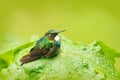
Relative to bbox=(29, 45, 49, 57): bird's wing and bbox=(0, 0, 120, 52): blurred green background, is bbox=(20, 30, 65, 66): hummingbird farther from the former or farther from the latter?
bbox=(0, 0, 120, 52): blurred green background

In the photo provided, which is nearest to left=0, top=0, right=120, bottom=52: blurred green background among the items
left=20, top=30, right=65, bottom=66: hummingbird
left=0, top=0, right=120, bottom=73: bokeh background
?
left=0, top=0, right=120, bottom=73: bokeh background

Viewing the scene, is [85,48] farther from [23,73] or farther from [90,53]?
[23,73]

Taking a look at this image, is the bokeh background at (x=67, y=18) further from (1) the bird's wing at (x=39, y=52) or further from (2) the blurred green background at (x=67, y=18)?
(1) the bird's wing at (x=39, y=52)

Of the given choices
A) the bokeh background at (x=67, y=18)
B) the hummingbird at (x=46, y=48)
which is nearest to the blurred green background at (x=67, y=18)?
the bokeh background at (x=67, y=18)

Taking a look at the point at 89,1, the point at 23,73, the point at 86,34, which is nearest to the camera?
the point at 23,73

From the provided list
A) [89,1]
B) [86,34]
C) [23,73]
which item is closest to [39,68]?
[23,73]

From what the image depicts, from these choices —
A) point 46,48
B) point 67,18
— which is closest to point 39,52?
point 46,48
